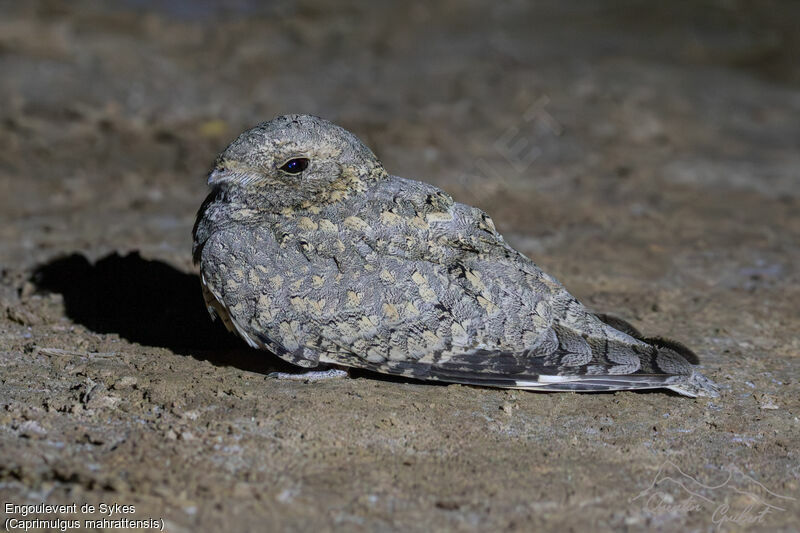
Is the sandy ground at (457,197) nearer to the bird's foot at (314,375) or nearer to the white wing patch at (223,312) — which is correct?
the bird's foot at (314,375)

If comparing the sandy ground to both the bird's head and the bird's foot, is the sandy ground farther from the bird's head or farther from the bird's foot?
the bird's head

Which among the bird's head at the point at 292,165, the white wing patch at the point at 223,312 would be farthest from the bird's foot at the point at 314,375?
the bird's head at the point at 292,165

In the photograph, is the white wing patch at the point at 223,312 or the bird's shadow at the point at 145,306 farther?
the bird's shadow at the point at 145,306

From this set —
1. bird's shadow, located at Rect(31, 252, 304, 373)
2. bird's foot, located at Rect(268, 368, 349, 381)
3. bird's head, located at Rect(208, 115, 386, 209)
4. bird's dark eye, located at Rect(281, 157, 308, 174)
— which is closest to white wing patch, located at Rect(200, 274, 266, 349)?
bird's foot, located at Rect(268, 368, 349, 381)

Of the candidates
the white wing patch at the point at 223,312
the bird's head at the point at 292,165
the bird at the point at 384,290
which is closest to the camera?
the bird at the point at 384,290

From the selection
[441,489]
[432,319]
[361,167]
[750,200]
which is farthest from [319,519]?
[750,200]

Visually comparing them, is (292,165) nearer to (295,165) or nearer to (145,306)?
(295,165)

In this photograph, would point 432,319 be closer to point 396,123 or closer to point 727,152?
point 396,123
